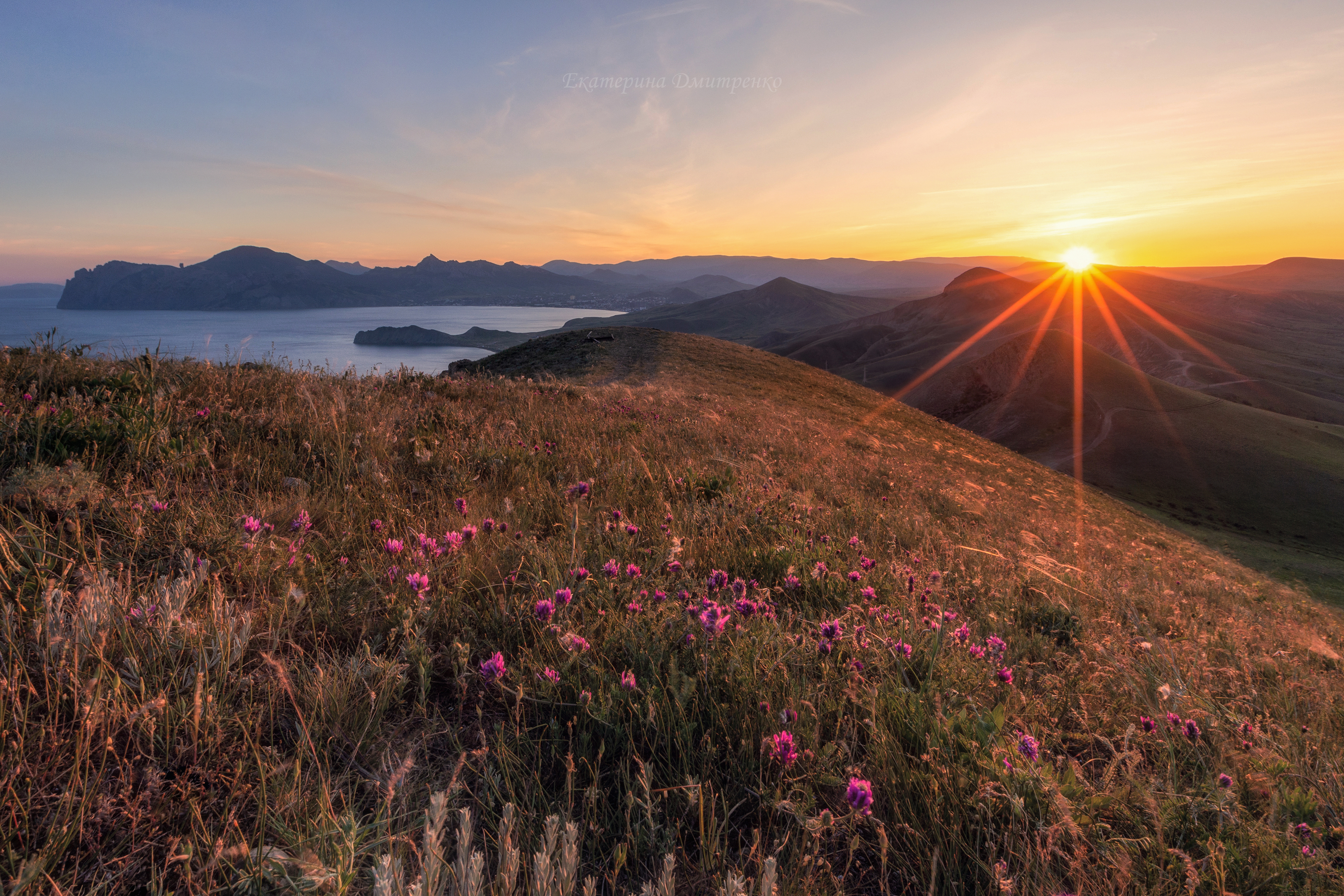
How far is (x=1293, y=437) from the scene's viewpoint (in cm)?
6375

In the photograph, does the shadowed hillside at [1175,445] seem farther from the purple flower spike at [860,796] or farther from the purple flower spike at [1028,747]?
the purple flower spike at [860,796]

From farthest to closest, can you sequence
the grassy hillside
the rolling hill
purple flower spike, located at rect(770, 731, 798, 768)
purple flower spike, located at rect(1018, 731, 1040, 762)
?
the rolling hill → purple flower spike, located at rect(1018, 731, 1040, 762) → purple flower spike, located at rect(770, 731, 798, 768) → the grassy hillside

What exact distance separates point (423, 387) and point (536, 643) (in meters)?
6.70

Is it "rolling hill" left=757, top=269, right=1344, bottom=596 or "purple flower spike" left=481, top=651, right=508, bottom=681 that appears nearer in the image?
"purple flower spike" left=481, top=651, right=508, bottom=681

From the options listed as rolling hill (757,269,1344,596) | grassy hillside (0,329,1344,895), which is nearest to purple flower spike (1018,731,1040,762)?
grassy hillside (0,329,1344,895)

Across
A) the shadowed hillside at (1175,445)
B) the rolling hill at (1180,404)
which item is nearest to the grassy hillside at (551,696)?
the shadowed hillside at (1175,445)

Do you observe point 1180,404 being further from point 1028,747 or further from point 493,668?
point 493,668

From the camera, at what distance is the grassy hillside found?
1520 millimetres

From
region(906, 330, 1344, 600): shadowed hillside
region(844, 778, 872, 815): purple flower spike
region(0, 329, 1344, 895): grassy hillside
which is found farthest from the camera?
region(906, 330, 1344, 600): shadowed hillside

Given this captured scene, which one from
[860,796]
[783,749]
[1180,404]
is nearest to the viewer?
[860,796]

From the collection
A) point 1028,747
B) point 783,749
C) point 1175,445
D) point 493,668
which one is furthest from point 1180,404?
point 493,668

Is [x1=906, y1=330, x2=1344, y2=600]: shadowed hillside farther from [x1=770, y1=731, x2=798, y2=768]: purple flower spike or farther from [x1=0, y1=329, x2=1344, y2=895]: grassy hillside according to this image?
[x1=770, y1=731, x2=798, y2=768]: purple flower spike

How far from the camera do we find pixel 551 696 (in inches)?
80.7

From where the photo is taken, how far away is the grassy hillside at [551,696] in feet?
4.99
